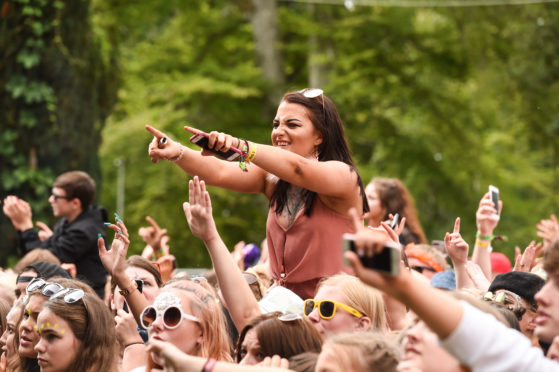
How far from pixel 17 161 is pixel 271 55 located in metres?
7.66

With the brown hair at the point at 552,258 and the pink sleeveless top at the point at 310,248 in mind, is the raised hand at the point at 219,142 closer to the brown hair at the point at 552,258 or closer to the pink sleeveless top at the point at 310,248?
the pink sleeveless top at the point at 310,248

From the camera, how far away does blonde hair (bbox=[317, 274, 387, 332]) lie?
11.7 feet

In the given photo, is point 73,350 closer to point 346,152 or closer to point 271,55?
point 346,152

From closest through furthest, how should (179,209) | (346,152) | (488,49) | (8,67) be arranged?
(346,152) → (8,67) → (179,209) → (488,49)

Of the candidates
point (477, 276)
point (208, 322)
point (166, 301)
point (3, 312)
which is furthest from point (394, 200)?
point (166, 301)

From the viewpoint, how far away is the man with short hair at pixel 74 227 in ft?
20.2

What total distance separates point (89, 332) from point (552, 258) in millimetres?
2219

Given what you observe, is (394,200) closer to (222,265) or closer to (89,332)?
(89,332)

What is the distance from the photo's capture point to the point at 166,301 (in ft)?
10.9

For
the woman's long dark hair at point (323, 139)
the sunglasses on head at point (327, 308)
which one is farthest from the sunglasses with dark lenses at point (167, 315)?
the woman's long dark hair at point (323, 139)

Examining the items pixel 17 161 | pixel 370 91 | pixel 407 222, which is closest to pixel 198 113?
pixel 370 91

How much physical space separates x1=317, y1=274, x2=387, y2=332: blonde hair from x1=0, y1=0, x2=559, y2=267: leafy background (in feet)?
31.2

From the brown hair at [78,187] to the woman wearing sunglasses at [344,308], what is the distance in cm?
336

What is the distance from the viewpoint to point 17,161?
27.3 ft
